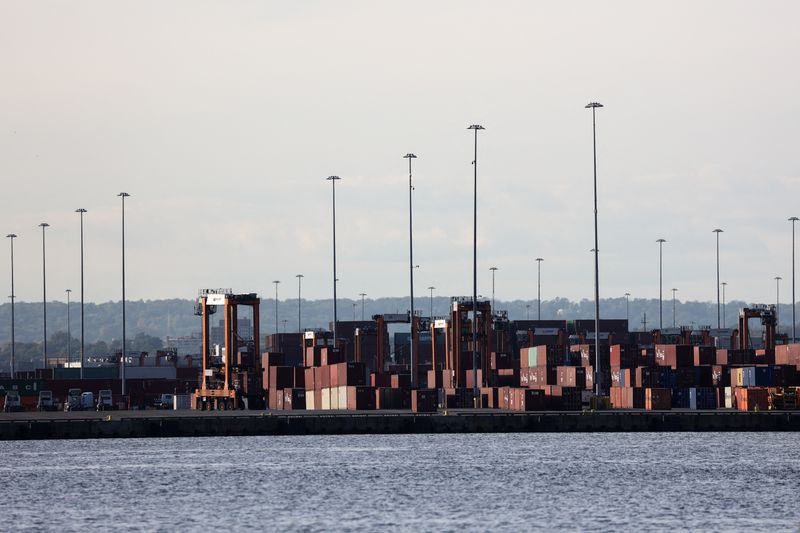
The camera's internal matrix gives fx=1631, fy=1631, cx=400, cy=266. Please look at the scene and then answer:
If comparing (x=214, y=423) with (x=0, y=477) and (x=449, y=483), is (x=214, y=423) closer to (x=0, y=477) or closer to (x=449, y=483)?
(x=0, y=477)

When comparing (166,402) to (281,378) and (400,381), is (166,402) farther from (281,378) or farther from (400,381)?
(400,381)

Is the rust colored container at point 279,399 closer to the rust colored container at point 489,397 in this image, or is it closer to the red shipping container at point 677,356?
the rust colored container at point 489,397

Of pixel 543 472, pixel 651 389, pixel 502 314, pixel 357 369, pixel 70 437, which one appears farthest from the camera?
pixel 502 314

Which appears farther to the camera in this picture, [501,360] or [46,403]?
[501,360]

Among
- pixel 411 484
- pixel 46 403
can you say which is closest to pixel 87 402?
pixel 46 403

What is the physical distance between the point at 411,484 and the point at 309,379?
74217 millimetres

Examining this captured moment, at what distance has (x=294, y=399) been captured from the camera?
15238 centimetres

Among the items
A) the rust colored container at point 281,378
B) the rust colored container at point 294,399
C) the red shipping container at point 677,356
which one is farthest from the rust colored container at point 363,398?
the red shipping container at point 677,356

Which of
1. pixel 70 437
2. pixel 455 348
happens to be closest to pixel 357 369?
pixel 455 348

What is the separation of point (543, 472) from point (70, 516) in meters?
28.8

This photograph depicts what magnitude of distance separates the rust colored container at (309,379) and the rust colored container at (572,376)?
81.4 feet

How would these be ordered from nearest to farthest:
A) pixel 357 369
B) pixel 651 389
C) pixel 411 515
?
pixel 411 515, pixel 651 389, pixel 357 369

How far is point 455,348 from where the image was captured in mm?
152125

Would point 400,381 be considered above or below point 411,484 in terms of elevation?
above
